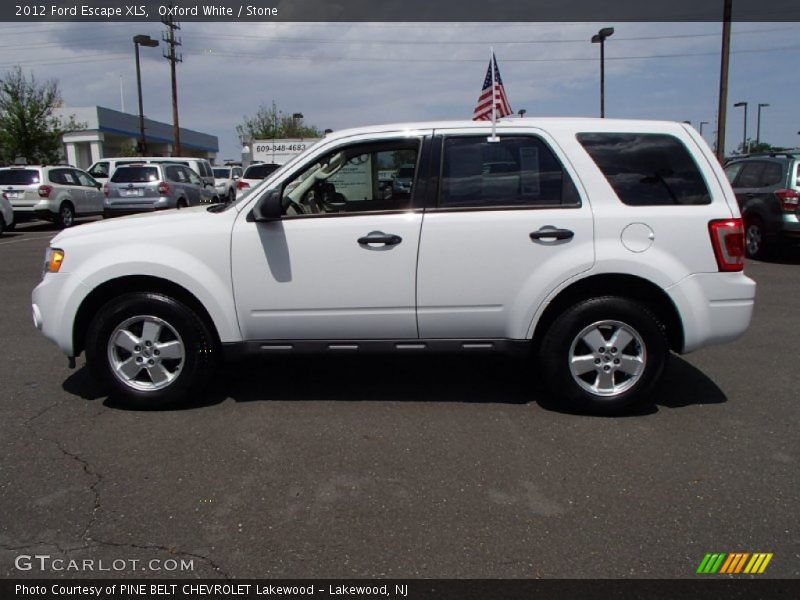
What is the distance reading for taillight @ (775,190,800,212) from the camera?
1057cm

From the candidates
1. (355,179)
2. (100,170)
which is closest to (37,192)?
(100,170)

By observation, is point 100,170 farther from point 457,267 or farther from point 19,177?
point 457,267

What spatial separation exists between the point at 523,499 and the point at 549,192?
2.01m

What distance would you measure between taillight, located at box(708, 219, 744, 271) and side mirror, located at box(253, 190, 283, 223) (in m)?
2.78

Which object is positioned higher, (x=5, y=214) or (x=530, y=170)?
(x=530, y=170)

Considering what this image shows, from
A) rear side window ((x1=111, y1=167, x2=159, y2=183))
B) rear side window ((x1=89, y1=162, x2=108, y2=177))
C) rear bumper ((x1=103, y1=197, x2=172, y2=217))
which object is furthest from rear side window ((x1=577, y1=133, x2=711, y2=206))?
rear side window ((x1=89, y1=162, x2=108, y2=177))

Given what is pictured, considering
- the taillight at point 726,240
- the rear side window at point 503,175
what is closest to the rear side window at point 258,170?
the rear side window at point 503,175

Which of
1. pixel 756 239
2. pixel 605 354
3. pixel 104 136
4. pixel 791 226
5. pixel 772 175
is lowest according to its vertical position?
pixel 605 354

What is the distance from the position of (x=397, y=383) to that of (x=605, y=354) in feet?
5.20

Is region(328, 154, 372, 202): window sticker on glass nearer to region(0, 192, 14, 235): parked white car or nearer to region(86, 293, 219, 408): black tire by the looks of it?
region(86, 293, 219, 408): black tire

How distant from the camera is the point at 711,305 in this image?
4242 mm

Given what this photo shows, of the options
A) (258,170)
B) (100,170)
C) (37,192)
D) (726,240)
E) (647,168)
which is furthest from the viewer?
(100,170)

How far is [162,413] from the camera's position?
14.7ft
